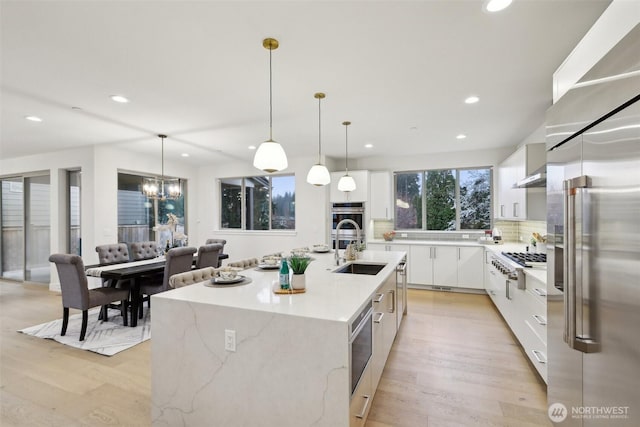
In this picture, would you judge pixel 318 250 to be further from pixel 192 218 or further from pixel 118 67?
pixel 192 218

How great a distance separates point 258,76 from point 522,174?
3.41 metres

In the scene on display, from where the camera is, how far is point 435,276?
5.40m

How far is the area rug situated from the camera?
317cm

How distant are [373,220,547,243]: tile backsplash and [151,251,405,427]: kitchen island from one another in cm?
420

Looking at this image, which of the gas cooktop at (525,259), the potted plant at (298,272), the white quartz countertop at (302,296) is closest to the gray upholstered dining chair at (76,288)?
the white quartz countertop at (302,296)

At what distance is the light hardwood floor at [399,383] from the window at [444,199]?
2577 mm

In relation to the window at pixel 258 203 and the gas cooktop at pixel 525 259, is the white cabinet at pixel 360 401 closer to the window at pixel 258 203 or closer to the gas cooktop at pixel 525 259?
the gas cooktop at pixel 525 259

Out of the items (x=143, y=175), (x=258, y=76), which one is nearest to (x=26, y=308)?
(x=143, y=175)

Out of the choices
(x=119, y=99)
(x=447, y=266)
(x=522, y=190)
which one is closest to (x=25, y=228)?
(x=119, y=99)

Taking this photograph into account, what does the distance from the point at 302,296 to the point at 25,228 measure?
7.54 m

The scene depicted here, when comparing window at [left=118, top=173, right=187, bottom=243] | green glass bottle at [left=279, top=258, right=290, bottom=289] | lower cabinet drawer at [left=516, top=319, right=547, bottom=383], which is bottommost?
lower cabinet drawer at [left=516, top=319, right=547, bottom=383]

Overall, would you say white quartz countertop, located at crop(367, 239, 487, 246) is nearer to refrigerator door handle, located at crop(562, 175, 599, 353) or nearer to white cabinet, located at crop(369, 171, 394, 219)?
white cabinet, located at crop(369, 171, 394, 219)

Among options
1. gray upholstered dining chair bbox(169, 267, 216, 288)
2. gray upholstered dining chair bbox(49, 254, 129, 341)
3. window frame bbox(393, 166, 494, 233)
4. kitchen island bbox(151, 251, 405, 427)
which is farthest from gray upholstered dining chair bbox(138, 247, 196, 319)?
window frame bbox(393, 166, 494, 233)

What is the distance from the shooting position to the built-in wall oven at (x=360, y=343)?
1.56m
